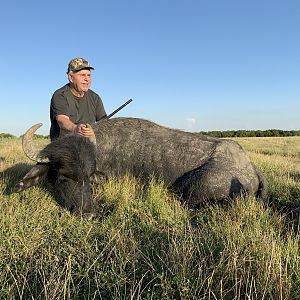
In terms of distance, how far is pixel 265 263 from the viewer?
10.1 ft

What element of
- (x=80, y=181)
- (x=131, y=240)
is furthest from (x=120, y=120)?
(x=131, y=240)

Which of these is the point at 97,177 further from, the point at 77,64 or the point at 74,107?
the point at 77,64

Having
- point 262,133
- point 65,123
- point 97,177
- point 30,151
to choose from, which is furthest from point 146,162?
point 262,133

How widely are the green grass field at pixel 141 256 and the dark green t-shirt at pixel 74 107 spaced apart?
2.31 m

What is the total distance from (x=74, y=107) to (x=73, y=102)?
103 millimetres

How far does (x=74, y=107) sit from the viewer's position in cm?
794

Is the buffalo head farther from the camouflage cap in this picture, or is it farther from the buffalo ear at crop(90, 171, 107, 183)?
the camouflage cap

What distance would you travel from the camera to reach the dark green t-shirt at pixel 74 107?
7.60 meters

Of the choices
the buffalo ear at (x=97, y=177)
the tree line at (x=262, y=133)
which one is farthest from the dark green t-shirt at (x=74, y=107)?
the tree line at (x=262, y=133)

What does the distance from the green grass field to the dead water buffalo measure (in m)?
0.45

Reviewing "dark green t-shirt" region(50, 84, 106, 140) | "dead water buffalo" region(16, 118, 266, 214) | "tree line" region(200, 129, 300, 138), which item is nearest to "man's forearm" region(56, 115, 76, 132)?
"dark green t-shirt" region(50, 84, 106, 140)

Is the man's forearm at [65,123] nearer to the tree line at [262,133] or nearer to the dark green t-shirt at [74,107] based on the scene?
the dark green t-shirt at [74,107]

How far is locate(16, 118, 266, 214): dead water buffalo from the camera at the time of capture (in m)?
6.01

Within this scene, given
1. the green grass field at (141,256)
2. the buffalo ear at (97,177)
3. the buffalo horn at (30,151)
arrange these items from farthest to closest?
the buffalo ear at (97,177) → the buffalo horn at (30,151) → the green grass field at (141,256)
